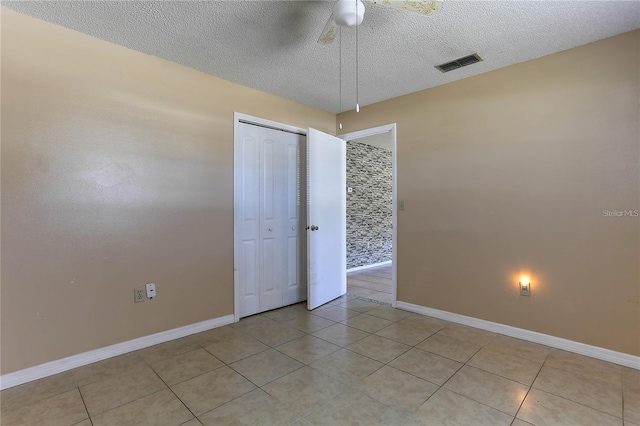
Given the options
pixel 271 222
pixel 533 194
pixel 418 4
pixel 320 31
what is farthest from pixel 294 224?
pixel 418 4

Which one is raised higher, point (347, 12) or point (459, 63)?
point (459, 63)

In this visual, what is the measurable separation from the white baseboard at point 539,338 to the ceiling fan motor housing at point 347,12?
2.76m

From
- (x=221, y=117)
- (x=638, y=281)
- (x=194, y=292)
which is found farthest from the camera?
(x=221, y=117)

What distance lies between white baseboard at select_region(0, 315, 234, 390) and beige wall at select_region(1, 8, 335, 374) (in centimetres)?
5

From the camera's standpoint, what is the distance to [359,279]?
502 cm

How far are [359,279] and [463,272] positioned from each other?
219cm

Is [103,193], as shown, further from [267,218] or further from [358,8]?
[358,8]

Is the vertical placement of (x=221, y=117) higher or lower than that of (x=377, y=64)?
lower

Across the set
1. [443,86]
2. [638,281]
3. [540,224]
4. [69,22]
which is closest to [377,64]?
[443,86]

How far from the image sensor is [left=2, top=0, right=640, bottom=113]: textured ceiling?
76.8 inches

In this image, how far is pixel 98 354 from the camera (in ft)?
7.56

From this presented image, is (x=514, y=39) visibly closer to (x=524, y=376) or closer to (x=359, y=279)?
(x=524, y=376)

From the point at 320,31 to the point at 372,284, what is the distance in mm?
3525

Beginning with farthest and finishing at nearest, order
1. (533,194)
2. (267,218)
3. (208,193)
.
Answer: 1. (267,218)
2. (208,193)
3. (533,194)
